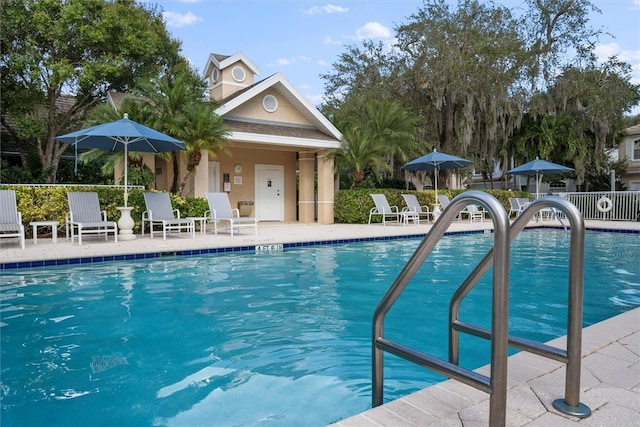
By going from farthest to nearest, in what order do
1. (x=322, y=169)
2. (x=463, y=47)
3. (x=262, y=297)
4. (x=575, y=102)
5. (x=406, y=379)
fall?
(x=575, y=102) < (x=463, y=47) < (x=322, y=169) < (x=262, y=297) < (x=406, y=379)

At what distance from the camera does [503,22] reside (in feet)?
69.4

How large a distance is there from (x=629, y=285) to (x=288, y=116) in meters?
13.4

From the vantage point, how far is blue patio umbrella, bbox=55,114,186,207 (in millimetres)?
9677

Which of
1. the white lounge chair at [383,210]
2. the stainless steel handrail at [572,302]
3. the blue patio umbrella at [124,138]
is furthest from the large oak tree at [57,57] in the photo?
the stainless steel handrail at [572,302]

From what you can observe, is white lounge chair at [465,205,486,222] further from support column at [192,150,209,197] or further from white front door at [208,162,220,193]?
support column at [192,150,209,197]

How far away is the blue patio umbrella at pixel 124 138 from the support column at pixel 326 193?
676cm

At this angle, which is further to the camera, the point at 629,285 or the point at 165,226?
the point at 165,226

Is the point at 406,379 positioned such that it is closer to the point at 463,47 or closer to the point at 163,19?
the point at 463,47

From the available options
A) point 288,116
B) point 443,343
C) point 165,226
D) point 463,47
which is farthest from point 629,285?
point 463,47

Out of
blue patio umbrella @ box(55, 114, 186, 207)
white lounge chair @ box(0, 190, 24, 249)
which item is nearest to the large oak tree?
blue patio umbrella @ box(55, 114, 186, 207)

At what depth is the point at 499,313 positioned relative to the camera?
1.70 m

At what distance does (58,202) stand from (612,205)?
2018 centimetres

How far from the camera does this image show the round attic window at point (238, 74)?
18328mm

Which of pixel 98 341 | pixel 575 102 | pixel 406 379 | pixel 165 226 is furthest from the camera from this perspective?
pixel 575 102
